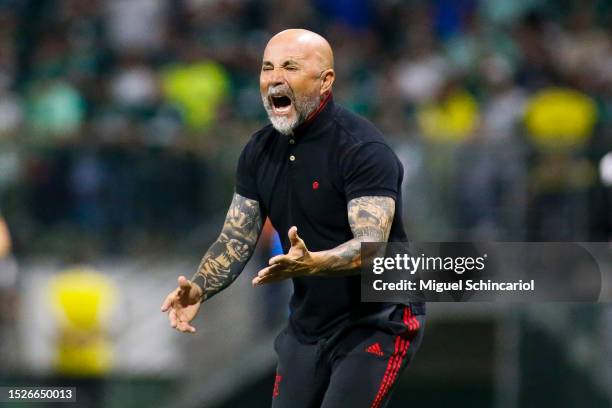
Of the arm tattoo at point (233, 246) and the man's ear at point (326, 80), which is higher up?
the man's ear at point (326, 80)

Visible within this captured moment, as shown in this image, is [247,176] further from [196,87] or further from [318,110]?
[196,87]

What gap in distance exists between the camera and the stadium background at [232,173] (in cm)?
1162

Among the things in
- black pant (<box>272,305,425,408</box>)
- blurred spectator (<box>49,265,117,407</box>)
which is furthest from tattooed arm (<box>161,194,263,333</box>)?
blurred spectator (<box>49,265,117,407</box>)

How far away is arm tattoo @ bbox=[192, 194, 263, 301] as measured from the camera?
6535 millimetres

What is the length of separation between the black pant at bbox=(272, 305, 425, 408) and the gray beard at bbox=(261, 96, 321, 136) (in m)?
0.97

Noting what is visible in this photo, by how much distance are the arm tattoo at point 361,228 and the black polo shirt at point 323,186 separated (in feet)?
0.20

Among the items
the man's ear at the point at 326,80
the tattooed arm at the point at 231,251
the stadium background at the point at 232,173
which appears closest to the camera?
the man's ear at the point at 326,80

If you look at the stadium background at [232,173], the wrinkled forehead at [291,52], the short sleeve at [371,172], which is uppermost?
the stadium background at [232,173]

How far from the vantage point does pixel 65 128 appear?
12.7m

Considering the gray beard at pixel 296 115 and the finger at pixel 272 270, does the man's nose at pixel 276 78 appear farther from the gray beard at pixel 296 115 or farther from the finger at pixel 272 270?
the finger at pixel 272 270

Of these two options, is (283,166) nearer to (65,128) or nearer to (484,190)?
(484,190)

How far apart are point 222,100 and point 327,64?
23.8 feet

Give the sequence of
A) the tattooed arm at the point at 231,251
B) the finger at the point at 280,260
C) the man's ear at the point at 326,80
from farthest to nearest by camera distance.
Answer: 1. the tattooed arm at the point at 231,251
2. the man's ear at the point at 326,80
3. the finger at the point at 280,260

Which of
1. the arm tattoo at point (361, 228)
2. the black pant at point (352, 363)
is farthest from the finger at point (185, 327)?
the arm tattoo at point (361, 228)
